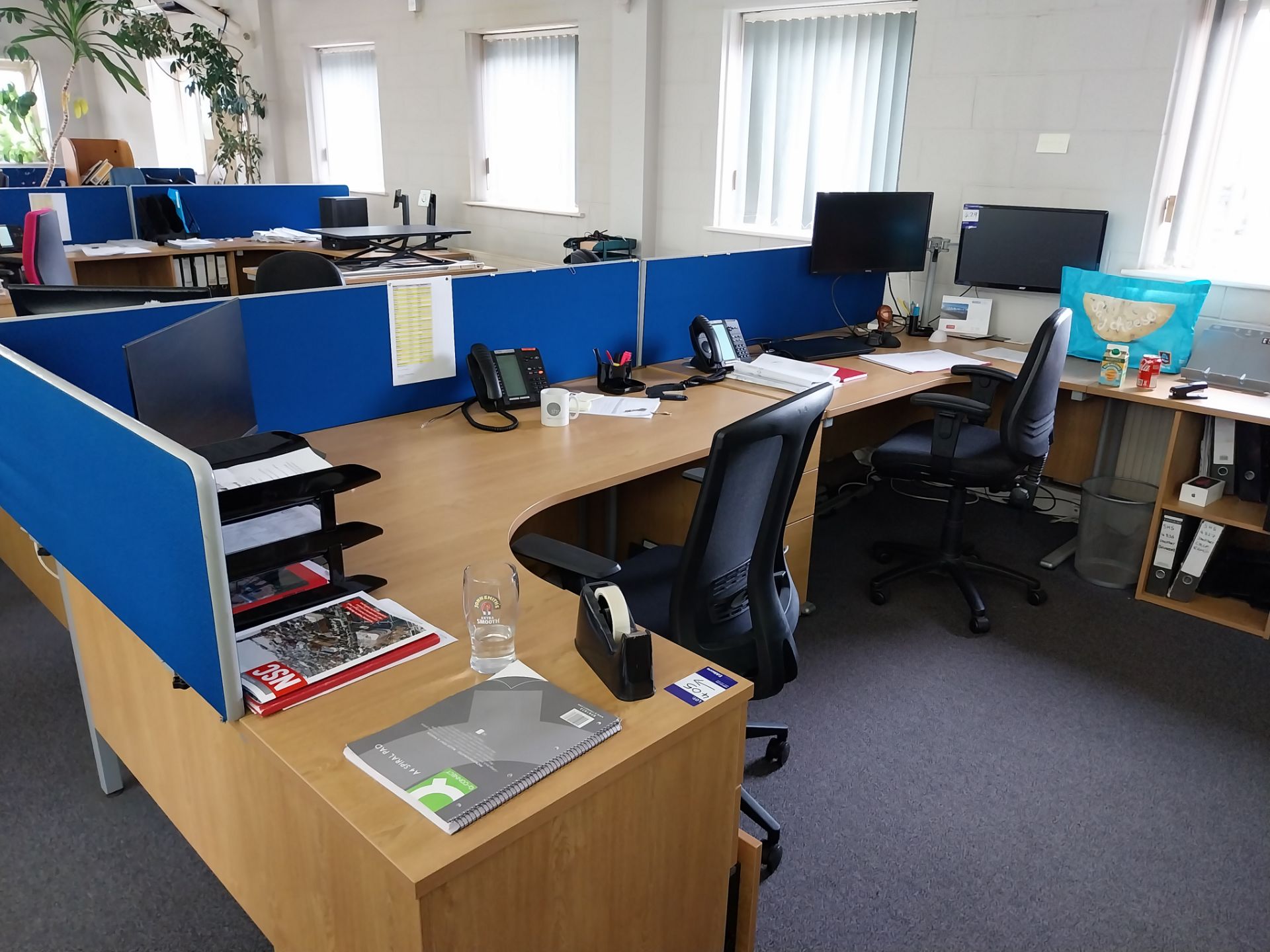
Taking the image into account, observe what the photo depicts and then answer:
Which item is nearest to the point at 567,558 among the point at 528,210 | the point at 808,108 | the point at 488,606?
the point at 488,606

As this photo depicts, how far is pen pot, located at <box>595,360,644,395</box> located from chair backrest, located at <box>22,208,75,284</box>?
2.34 metres

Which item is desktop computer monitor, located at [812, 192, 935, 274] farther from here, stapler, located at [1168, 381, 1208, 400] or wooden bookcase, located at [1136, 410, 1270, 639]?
wooden bookcase, located at [1136, 410, 1270, 639]

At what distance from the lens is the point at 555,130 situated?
615 centimetres

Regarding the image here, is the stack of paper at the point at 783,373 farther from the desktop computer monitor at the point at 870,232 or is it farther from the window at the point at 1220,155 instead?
the window at the point at 1220,155

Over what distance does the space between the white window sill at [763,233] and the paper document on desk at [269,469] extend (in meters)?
3.78

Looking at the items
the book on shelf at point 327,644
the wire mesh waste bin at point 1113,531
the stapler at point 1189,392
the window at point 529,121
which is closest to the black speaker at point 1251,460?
the stapler at point 1189,392

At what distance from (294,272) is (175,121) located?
757cm

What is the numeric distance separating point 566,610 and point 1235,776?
6.13ft

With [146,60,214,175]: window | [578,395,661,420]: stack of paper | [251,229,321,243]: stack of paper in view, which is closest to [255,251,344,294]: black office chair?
[578,395,661,420]: stack of paper

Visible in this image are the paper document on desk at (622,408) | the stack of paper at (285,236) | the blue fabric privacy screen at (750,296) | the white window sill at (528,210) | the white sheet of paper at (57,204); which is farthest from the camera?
the white window sill at (528,210)

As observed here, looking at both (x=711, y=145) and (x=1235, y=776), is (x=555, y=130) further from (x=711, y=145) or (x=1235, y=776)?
(x=1235, y=776)

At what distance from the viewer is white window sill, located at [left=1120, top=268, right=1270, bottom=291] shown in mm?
3395

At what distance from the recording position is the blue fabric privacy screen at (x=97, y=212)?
207 inches

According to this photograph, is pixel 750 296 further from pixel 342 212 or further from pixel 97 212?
pixel 97 212
